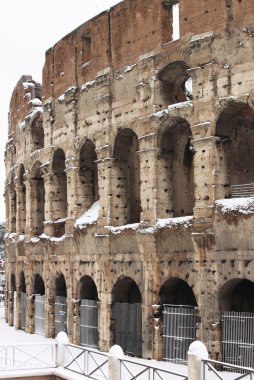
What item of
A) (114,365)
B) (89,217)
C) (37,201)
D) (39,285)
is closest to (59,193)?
(37,201)

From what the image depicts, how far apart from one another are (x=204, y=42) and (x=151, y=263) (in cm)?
652

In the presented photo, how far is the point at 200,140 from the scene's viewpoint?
58.6 feet

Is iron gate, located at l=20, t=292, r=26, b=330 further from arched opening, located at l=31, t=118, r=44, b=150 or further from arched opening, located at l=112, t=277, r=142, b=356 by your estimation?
arched opening, located at l=112, t=277, r=142, b=356

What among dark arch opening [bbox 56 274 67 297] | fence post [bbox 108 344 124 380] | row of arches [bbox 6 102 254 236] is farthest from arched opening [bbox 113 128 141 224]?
fence post [bbox 108 344 124 380]

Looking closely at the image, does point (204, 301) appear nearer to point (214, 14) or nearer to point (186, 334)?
point (186, 334)

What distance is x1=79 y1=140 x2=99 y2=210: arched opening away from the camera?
2347 cm

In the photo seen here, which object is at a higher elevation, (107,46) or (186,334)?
(107,46)

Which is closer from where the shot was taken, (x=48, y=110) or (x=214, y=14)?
(x=214, y=14)

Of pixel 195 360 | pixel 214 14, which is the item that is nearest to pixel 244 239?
pixel 195 360

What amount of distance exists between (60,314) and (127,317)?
4.78m

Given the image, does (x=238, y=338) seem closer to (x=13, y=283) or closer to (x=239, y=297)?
(x=239, y=297)

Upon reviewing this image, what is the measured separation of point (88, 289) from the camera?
76.1 feet

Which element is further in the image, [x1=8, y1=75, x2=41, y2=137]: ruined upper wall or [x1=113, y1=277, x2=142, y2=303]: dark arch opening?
[x1=8, y1=75, x2=41, y2=137]: ruined upper wall

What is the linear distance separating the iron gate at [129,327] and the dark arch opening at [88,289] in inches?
91.9
